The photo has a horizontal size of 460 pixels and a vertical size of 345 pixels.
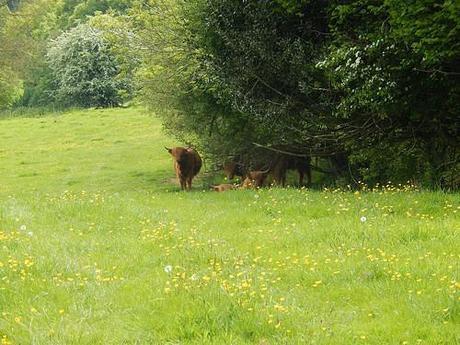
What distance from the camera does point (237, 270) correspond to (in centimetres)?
836

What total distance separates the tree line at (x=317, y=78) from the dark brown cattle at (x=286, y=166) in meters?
0.60

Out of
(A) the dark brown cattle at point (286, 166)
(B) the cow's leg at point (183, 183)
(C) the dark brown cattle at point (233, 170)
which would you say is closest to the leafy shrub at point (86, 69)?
(C) the dark brown cattle at point (233, 170)

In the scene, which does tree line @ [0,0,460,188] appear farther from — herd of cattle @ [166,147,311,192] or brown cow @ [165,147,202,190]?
brown cow @ [165,147,202,190]

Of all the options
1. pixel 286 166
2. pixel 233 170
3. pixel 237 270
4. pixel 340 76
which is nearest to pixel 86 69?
pixel 233 170

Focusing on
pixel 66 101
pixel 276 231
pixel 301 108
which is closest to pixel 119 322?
pixel 276 231

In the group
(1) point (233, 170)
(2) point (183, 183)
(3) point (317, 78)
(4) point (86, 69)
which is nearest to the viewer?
(3) point (317, 78)

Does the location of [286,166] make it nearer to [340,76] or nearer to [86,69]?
[340,76]

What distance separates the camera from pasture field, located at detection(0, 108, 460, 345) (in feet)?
20.3

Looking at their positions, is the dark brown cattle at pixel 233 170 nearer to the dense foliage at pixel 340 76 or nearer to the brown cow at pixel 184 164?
the brown cow at pixel 184 164

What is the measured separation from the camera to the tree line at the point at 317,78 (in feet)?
46.5

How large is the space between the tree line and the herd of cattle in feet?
2.13

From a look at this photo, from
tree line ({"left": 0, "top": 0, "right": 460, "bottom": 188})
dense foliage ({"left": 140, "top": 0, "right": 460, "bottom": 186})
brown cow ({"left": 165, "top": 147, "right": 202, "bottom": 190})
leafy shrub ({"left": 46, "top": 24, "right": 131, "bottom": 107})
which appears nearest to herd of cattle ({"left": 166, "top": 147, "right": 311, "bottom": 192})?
brown cow ({"left": 165, "top": 147, "right": 202, "bottom": 190})

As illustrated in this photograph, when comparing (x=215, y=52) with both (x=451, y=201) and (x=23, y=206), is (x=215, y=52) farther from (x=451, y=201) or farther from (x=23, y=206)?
(x=451, y=201)

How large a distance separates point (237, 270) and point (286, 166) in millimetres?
15226
